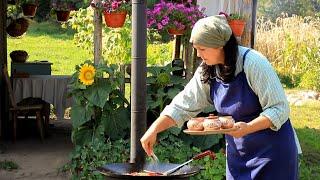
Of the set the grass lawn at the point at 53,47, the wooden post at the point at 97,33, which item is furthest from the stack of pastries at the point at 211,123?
the grass lawn at the point at 53,47

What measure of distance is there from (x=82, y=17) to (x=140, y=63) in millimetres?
8367

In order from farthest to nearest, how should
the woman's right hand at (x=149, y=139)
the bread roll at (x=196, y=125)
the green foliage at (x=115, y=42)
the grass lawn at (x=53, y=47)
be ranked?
the grass lawn at (x=53, y=47) → the green foliage at (x=115, y=42) → the woman's right hand at (x=149, y=139) → the bread roll at (x=196, y=125)

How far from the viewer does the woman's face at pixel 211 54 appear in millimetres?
3047

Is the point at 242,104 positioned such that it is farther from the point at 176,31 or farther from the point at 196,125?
the point at 176,31

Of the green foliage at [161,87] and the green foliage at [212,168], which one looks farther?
the green foliage at [161,87]

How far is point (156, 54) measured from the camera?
443 inches

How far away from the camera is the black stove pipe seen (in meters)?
3.50

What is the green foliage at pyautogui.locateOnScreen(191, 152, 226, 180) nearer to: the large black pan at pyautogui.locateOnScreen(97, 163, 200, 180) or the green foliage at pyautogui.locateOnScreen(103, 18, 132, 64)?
the large black pan at pyautogui.locateOnScreen(97, 163, 200, 180)

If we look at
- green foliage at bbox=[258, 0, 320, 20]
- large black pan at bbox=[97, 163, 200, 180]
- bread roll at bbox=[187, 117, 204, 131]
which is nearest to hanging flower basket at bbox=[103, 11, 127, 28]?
large black pan at bbox=[97, 163, 200, 180]

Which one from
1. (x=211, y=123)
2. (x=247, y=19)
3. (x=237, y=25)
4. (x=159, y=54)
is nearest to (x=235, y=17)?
(x=237, y=25)

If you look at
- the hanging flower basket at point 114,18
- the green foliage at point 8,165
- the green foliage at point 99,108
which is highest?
the hanging flower basket at point 114,18

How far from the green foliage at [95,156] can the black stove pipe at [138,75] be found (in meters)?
2.30

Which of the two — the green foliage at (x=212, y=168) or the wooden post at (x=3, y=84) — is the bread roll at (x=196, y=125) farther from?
the wooden post at (x=3, y=84)

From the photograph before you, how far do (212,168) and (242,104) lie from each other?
2700 millimetres
